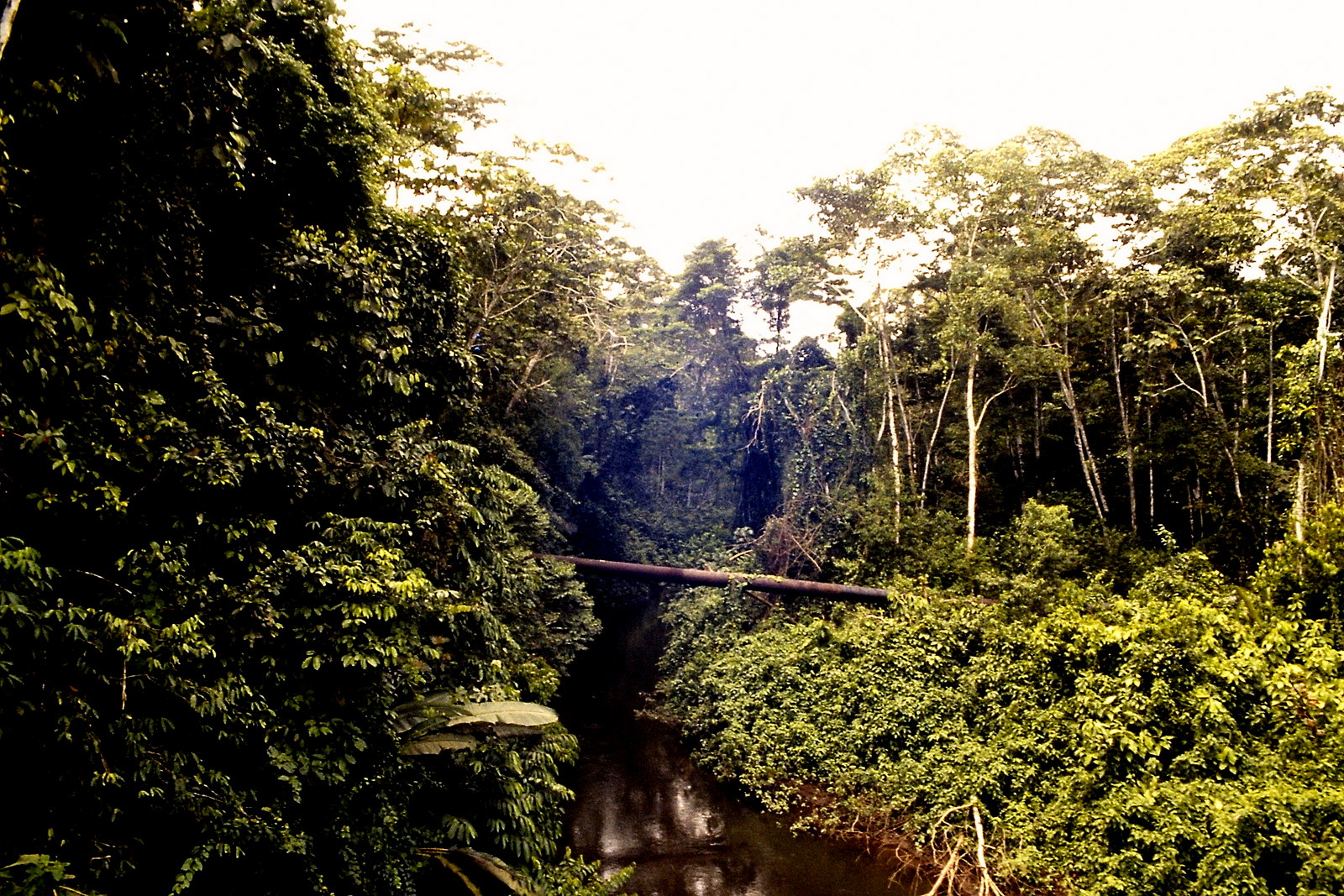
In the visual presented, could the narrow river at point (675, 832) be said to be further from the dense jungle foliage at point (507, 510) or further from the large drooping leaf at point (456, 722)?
the large drooping leaf at point (456, 722)

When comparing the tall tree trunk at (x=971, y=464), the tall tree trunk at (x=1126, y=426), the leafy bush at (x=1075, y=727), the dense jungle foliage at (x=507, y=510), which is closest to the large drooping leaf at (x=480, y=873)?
the dense jungle foliage at (x=507, y=510)

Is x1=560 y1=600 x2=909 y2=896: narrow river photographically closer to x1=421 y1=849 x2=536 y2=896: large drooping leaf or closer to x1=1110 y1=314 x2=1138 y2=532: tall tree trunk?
x1=421 y1=849 x2=536 y2=896: large drooping leaf

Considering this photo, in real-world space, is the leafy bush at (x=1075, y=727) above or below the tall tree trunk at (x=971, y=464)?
below

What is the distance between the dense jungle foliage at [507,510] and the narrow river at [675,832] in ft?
2.25

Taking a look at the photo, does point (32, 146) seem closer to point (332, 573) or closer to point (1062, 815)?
point (332, 573)

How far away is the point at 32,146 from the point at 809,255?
59.1ft

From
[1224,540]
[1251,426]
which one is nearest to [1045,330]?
[1251,426]

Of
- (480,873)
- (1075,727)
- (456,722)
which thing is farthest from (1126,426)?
(480,873)

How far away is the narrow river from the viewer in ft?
28.7

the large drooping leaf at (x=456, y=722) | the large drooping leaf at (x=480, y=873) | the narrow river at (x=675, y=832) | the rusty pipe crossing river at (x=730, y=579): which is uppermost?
the rusty pipe crossing river at (x=730, y=579)

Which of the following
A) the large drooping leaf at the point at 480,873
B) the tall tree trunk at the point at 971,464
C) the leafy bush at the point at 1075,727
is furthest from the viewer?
the tall tree trunk at the point at 971,464

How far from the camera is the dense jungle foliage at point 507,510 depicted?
4379mm

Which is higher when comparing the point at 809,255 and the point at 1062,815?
the point at 809,255

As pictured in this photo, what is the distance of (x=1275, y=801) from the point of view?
20.8ft
